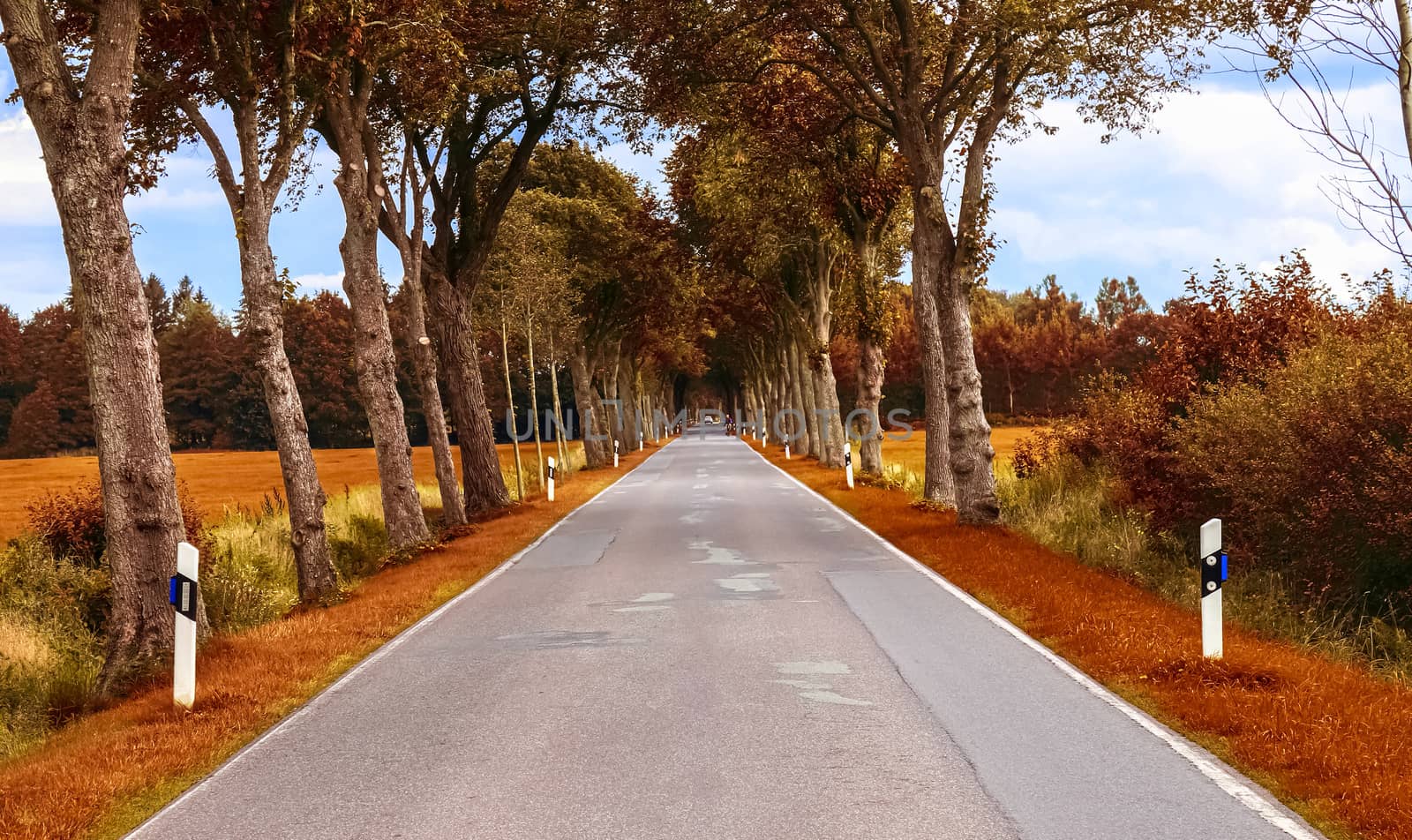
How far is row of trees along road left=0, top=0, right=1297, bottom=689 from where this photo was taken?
8.95 metres

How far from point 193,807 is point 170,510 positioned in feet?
15.1

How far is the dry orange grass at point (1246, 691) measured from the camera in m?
5.02

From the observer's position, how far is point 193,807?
5273mm

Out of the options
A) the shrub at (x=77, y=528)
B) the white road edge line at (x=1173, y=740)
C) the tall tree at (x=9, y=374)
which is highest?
the tall tree at (x=9, y=374)

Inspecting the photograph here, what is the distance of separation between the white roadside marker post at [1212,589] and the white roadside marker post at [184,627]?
7.04 meters

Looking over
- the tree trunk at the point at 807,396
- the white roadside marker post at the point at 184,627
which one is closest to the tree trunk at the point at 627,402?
the tree trunk at the point at 807,396

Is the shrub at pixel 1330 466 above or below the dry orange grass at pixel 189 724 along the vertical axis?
above

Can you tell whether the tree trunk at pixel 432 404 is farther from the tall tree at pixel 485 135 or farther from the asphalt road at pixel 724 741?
the asphalt road at pixel 724 741

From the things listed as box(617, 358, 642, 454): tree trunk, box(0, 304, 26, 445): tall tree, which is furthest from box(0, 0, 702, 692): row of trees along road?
box(0, 304, 26, 445): tall tree

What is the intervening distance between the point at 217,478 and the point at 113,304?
35.7 m

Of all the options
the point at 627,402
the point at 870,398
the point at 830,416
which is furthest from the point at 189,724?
the point at 627,402

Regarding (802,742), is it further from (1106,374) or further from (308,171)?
(308,171)

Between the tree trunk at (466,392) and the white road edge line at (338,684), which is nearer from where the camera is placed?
the white road edge line at (338,684)

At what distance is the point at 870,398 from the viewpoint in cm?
2936
